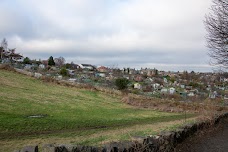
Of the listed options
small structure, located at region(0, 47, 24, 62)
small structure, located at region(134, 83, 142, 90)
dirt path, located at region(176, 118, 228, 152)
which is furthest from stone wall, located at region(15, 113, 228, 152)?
small structure, located at region(0, 47, 24, 62)

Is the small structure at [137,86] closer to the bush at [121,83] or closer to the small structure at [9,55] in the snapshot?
the bush at [121,83]

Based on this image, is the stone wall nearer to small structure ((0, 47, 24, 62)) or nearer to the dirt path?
the dirt path

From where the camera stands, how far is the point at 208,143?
9812 mm

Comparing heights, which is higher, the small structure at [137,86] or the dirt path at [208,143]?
the small structure at [137,86]

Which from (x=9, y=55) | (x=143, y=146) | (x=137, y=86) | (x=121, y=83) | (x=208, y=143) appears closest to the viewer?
(x=143, y=146)

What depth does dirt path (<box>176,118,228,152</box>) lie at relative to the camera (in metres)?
8.86

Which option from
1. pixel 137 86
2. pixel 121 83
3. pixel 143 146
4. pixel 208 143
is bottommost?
pixel 208 143

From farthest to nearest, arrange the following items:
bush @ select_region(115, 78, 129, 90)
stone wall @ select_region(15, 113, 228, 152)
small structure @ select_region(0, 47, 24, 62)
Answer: small structure @ select_region(0, 47, 24, 62) < bush @ select_region(115, 78, 129, 90) < stone wall @ select_region(15, 113, 228, 152)

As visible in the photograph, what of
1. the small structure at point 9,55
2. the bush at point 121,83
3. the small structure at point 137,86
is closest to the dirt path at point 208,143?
the bush at point 121,83

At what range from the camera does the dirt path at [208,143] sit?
8.86 m

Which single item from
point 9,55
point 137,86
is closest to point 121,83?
→ point 137,86

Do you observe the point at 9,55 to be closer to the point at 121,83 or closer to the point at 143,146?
the point at 121,83

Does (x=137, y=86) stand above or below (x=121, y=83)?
below

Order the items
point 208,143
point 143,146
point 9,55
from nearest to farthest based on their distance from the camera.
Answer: point 143,146, point 208,143, point 9,55
